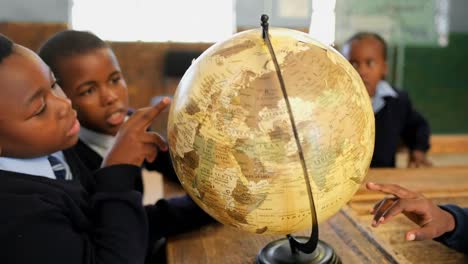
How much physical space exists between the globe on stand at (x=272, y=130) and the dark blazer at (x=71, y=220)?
203 mm

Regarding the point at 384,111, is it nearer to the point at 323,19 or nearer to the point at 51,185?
the point at 51,185

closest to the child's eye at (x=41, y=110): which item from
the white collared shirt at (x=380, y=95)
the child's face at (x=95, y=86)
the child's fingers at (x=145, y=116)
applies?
the child's fingers at (x=145, y=116)

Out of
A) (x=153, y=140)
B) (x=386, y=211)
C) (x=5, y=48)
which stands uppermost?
(x=5, y=48)

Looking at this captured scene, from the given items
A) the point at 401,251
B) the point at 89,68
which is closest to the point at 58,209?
the point at 89,68

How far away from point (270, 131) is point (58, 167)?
0.61 m

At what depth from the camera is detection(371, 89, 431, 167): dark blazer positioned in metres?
2.15

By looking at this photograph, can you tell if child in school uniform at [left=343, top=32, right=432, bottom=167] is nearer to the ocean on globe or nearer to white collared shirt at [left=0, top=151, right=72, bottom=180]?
the ocean on globe

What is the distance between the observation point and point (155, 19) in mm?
4312

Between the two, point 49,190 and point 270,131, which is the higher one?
point 270,131

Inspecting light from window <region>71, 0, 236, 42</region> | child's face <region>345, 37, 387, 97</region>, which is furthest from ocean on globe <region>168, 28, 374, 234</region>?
light from window <region>71, 0, 236, 42</region>

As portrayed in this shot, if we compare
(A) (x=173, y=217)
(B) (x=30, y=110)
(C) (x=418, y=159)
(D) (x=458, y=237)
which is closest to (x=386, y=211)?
(D) (x=458, y=237)

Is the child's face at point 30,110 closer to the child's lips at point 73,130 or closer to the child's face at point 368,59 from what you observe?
the child's lips at point 73,130

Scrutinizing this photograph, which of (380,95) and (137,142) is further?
(380,95)

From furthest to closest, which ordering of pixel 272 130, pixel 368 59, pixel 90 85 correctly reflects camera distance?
pixel 368 59 < pixel 90 85 < pixel 272 130
